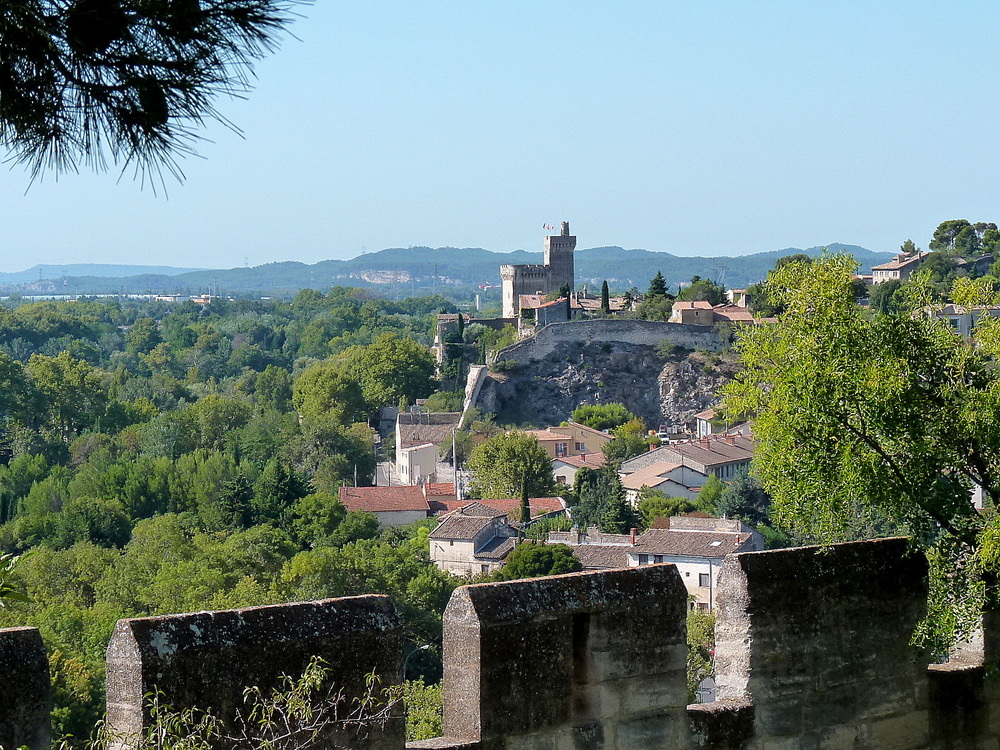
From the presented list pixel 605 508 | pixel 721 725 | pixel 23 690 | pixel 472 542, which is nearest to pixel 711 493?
pixel 605 508

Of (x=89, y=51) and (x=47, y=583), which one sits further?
(x=47, y=583)

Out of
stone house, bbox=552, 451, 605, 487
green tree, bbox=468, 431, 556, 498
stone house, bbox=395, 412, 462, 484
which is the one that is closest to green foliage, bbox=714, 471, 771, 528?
green tree, bbox=468, 431, 556, 498

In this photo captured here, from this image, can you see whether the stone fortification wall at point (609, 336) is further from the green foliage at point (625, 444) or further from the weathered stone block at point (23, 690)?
the weathered stone block at point (23, 690)

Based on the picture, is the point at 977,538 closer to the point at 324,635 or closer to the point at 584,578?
the point at 584,578

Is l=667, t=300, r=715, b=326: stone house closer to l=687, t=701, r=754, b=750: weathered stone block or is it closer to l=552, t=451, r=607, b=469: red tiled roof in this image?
l=552, t=451, r=607, b=469: red tiled roof

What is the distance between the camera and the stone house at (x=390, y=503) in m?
62.4

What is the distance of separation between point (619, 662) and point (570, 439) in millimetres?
71481

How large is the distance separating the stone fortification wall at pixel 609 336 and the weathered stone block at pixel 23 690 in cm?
8175

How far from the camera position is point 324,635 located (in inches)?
193

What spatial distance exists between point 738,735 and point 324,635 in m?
1.80

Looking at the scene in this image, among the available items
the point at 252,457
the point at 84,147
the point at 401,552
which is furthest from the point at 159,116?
the point at 252,457

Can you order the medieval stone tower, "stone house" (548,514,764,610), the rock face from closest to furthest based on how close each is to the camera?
"stone house" (548,514,764,610), the rock face, the medieval stone tower

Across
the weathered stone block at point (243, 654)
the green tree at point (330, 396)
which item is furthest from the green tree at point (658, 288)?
the weathered stone block at point (243, 654)

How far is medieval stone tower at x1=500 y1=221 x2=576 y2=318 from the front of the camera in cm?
11194
